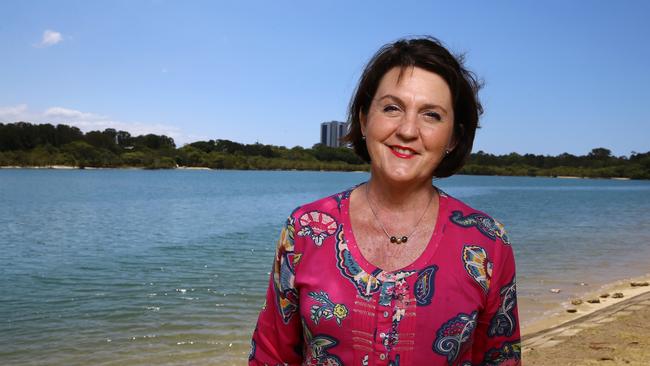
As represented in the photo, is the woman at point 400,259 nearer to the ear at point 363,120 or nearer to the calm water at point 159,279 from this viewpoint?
the ear at point 363,120

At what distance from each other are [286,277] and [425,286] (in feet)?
1.49

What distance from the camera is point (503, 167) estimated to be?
176125mm

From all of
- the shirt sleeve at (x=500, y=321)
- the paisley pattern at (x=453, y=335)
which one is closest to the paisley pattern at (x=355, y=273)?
the paisley pattern at (x=453, y=335)

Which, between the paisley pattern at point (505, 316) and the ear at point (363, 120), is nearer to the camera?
the paisley pattern at point (505, 316)

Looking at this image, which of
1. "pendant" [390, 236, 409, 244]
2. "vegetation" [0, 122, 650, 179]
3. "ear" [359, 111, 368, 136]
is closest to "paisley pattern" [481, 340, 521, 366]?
"pendant" [390, 236, 409, 244]

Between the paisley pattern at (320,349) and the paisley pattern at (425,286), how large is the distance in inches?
11.4

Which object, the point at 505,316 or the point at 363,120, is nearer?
the point at 505,316

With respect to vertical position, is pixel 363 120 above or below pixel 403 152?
above

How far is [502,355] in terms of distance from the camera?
1962 mm

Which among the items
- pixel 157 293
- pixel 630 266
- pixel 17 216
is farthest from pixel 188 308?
pixel 17 216

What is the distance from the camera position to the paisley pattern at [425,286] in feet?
5.82

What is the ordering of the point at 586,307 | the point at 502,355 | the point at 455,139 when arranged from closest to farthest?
the point at 502,355 < the point at 455,139 < the point at 586,307

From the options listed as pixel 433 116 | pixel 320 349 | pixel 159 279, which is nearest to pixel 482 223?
pixel 433 116

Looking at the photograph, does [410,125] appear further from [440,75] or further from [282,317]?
[282,317]
